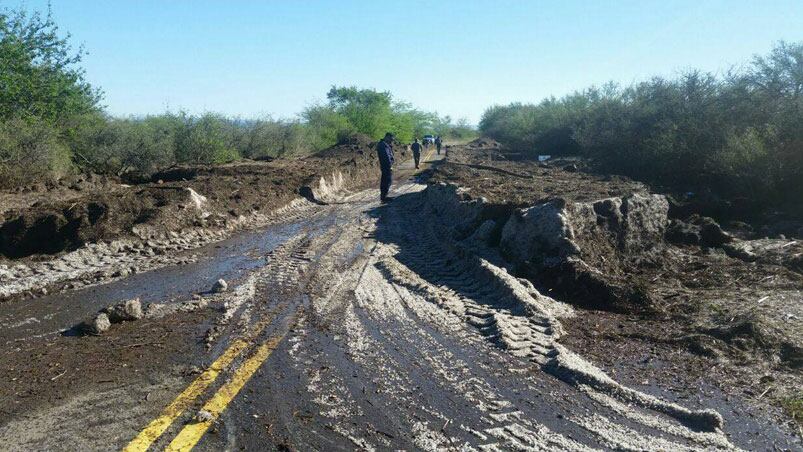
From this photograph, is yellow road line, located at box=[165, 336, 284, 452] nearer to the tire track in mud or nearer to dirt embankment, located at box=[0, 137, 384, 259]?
the tire track in mud

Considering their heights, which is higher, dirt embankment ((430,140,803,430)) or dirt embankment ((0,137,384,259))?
dirt embankment ((0,137,384,259))

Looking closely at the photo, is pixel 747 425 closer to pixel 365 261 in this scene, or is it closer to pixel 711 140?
pixel 365 261

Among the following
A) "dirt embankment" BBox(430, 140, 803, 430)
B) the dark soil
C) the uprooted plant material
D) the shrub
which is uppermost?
the shrub

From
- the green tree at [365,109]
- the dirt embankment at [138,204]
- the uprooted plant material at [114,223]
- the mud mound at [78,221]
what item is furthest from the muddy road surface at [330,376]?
the green tree at [365,109]

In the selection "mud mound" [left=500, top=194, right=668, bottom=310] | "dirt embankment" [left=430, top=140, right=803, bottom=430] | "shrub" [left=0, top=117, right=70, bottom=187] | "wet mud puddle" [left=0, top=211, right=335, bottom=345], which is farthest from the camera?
"shrub" [left=0, top=117, right=70, bottom=187]

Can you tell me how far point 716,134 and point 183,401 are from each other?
19936 millimetres

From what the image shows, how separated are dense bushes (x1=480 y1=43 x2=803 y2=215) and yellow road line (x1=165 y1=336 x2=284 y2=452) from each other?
46.2ft

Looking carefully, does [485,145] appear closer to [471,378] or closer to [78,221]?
[78,221]

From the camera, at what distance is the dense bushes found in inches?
584

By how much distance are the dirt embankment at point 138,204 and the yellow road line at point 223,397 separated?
604 centimetres

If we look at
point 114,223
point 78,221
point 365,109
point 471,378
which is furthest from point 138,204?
point 365,109

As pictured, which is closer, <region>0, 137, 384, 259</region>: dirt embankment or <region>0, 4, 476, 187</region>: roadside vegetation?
<region>0, 137, 384, 259</region>: dirt embankment

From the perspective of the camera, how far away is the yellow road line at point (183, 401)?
132 inches

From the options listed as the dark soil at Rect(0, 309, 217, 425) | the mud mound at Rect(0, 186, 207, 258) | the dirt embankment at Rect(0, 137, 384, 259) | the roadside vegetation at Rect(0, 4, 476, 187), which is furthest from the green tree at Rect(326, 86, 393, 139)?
the dark soil at Rect(0, 309, 217, 425)
